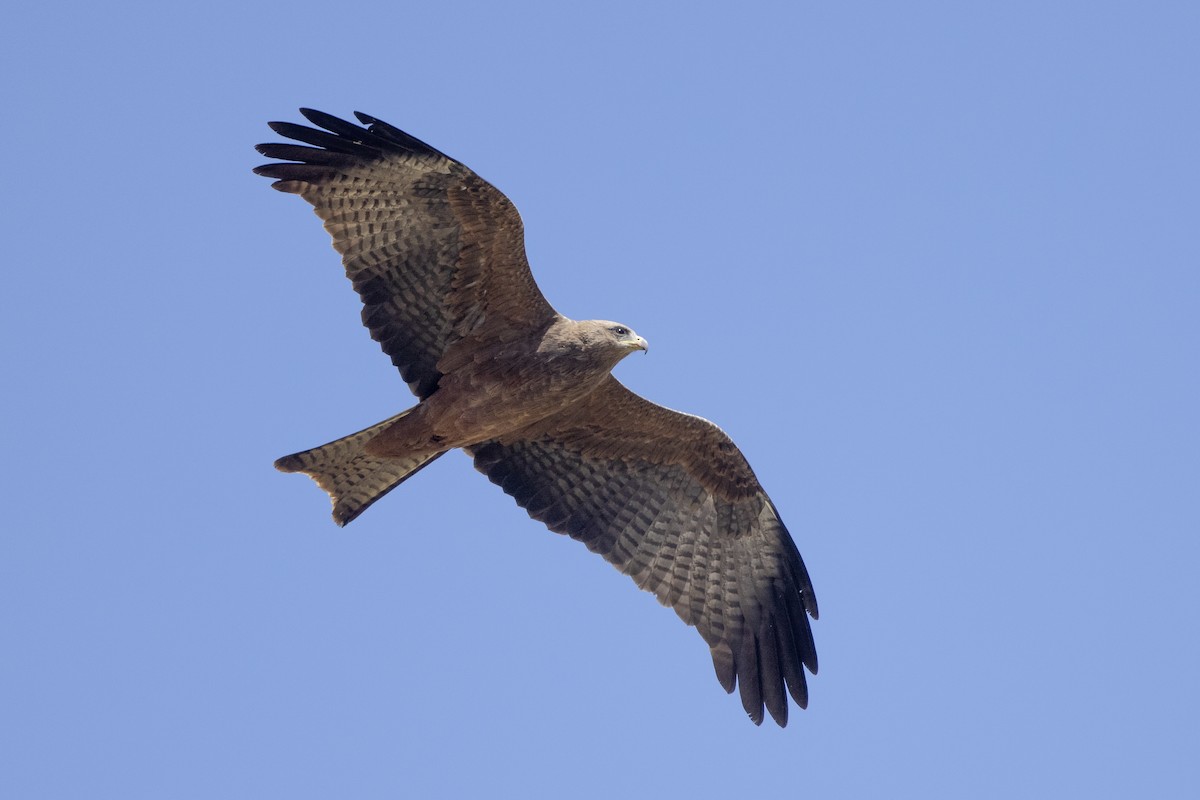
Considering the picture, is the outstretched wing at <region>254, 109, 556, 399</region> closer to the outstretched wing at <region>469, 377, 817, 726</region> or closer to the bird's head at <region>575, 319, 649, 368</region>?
the bird's head at <region>575, 319, 649, 368</region>

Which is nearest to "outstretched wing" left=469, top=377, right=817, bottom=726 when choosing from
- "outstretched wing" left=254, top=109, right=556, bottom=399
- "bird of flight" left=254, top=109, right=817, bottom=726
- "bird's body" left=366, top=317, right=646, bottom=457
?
"bird of flight" left=254, top=109, right=817, bottom=726

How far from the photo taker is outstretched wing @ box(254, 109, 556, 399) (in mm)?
11648

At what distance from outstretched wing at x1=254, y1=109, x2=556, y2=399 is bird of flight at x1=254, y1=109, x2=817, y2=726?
0.03ft

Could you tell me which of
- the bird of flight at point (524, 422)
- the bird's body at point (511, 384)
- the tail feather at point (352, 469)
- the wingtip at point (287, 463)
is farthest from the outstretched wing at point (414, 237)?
the wingtip at point (287, 463)

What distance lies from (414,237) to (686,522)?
3.32 m

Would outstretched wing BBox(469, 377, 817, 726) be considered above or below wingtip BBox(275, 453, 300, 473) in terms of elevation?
below

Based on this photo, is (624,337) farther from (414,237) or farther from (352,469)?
(352,469)

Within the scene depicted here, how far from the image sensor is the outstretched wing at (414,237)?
459 inches

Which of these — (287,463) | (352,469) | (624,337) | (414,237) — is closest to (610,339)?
(624,337)

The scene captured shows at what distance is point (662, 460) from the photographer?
13266 millimetres

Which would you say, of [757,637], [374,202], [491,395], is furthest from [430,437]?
[757,637]

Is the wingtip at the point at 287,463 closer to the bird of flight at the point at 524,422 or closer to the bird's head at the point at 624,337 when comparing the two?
the bird of flight at the point at 524,422

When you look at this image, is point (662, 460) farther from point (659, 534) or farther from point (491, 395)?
point (491, 395)

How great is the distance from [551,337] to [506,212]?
0.97 meters
